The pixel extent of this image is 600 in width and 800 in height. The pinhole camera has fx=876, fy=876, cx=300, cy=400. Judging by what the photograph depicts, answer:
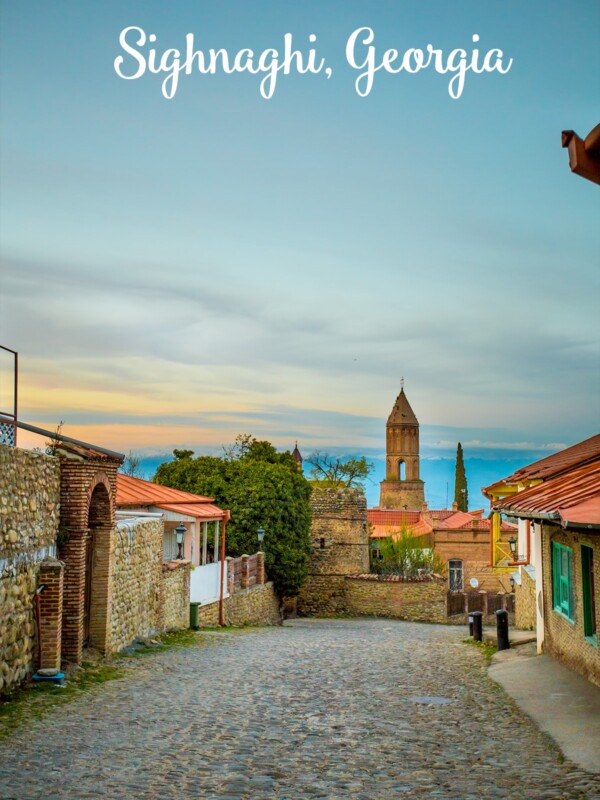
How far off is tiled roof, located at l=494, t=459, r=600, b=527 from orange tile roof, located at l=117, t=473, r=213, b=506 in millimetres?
11258

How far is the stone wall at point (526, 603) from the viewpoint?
68.3 feet

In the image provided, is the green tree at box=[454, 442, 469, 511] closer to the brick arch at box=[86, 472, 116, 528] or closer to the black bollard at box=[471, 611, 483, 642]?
the black bollard at box=[471, 611, 483, 642]

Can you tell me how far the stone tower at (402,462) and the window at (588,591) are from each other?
106560mm

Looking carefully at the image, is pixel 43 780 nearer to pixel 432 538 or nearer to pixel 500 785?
pixel 500 785

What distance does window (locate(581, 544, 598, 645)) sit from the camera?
12.2 meters

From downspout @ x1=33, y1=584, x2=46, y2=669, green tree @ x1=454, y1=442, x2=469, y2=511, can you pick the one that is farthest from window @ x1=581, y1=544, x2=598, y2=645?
green tree @ x1=454, y1=442, x2=469, y2=511

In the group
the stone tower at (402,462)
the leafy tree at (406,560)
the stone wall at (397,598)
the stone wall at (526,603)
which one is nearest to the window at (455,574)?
the leafy tree at (406,560)

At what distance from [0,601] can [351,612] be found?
A: 32.0m

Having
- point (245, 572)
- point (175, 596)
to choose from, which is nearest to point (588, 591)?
point (175, 596)

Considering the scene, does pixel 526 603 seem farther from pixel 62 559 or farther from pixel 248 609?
pixel 62 559

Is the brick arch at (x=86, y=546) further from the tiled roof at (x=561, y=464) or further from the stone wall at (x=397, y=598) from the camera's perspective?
the stone wall at (x=397, y=598)

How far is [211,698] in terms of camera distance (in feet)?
38.6

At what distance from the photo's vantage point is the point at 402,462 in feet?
404

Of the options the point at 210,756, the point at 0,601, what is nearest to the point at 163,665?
the point at 0,601
